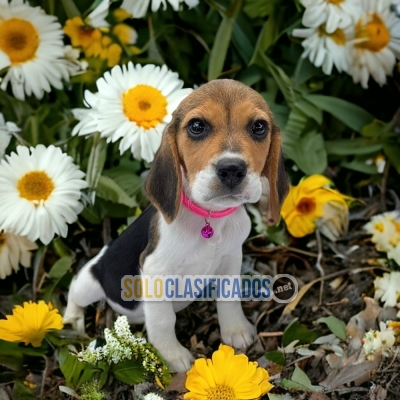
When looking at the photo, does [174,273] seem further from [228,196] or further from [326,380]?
[326,380]

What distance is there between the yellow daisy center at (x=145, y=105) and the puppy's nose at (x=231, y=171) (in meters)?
0.63

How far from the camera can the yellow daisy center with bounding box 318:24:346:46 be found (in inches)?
96.8

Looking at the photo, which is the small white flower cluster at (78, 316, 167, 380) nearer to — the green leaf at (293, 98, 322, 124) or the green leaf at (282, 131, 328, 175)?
the green leaf at (282, 131, 328, 175)

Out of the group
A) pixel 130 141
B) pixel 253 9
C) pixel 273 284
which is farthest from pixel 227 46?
pixel 273 284

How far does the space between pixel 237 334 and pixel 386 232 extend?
75 centimetres

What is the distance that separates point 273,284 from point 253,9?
1.10 metres

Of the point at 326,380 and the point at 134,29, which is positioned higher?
the point at 134,29

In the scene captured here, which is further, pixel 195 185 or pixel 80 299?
pixel 80 299

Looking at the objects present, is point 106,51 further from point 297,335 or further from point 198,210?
point 297,335

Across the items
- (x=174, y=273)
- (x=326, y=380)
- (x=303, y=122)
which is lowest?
(x=326, y=380)

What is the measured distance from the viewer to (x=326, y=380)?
1856mm

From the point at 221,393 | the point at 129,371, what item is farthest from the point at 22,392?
the point at 221,393

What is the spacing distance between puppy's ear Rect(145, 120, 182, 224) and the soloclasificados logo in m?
0.23

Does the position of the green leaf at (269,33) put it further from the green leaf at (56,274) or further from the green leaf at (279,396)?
the green leaf at (279,396)
